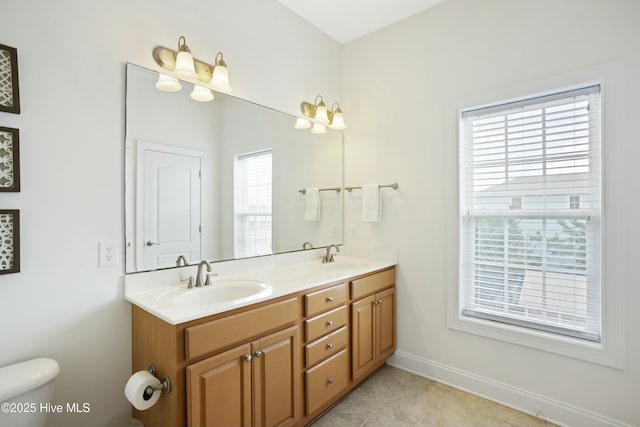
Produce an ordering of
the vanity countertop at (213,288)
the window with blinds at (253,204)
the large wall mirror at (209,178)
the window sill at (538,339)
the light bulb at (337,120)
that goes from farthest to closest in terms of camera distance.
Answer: the light bulb at (337,120) → the window with blinds at (253,204) → the window sill at (538,339) → the large wall mirror at (209,178) → the vanity countertop at (213,288)

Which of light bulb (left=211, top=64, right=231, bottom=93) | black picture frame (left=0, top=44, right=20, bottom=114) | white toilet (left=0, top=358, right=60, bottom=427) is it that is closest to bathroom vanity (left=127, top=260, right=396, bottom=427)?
white toilet (left=0, top=358, right=60, bottom=427)

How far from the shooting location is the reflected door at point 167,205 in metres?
1.64

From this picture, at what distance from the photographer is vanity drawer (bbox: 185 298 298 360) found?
1.28 meters

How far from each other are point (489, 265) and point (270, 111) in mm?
1925

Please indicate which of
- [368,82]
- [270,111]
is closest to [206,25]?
[270,111]

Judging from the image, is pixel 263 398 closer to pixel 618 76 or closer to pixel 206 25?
pixel 206 25

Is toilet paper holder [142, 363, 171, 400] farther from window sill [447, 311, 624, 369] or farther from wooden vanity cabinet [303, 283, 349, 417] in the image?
window sill [447, 311, 624, 369]

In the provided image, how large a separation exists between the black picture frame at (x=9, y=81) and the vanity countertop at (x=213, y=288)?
87 centimetres

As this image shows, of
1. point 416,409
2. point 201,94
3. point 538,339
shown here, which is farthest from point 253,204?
point 538,339

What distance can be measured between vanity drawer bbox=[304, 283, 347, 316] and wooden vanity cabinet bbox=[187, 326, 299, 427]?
0.52 ft

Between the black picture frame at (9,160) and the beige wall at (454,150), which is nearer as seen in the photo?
the black picture frame at (9,160)

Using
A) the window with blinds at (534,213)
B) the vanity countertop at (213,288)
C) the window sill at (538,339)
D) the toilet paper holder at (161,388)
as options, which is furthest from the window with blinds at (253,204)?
the window sill at (538,339)

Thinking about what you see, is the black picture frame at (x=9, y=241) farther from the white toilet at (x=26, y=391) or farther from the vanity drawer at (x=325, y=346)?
the vanity drawer at (x=325, y=346)

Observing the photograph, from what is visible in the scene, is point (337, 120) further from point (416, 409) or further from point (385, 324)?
point (416, 409)
